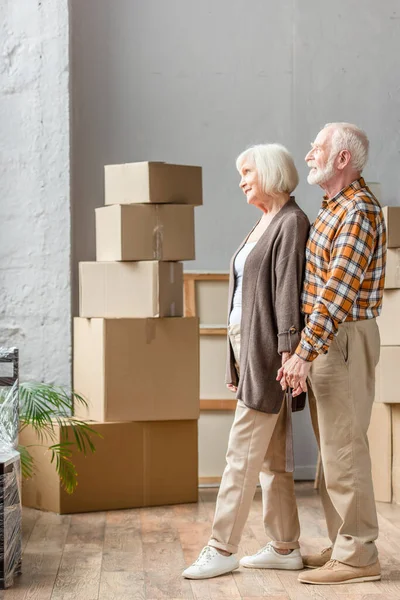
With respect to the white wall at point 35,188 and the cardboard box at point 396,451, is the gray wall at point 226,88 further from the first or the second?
the cardboard box at point 396,451

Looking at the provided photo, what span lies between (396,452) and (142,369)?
120cm

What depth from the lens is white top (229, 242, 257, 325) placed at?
2754 mm

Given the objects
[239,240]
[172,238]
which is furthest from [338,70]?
[172,238]

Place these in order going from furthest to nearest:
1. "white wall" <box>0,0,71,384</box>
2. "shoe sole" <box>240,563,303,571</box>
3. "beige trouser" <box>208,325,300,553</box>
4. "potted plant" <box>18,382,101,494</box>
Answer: "white wall" <box>0,0,71,384</box>
"potted plant" <box>18,382,101,494</box>
"shoe sole" <box>240,563,303,571</box>
"beige trouser" <box>208,325,300,553</box>

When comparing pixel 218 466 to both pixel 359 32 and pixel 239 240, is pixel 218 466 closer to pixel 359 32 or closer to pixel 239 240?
pixel 239 240

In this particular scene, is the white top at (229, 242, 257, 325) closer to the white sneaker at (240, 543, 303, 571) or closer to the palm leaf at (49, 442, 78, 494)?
the white sneaker at (240, 543, 303, 571)

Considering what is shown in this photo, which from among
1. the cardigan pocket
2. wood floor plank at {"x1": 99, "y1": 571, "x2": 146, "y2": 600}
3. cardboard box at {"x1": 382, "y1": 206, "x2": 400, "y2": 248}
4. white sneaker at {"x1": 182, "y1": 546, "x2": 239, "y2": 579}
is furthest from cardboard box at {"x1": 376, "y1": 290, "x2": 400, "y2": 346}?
wood floor plank at {"x1": 99, "y1": 571, "x2": 146, "y2": 600}

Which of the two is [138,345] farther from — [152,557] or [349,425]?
[349,425]

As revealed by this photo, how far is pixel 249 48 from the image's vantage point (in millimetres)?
4426

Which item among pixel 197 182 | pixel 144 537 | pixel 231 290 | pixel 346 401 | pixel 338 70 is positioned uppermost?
pixel 338 70

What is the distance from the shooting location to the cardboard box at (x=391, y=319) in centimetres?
380

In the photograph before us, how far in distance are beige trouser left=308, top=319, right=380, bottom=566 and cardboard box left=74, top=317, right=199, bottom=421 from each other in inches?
48.8

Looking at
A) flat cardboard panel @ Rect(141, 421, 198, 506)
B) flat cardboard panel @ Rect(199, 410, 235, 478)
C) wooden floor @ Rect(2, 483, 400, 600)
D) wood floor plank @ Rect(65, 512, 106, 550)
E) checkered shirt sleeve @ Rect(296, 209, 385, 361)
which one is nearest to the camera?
checkered shirt sleeve @ Rect(296, 209, 385, 361)

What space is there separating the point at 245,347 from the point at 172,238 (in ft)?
3.66
